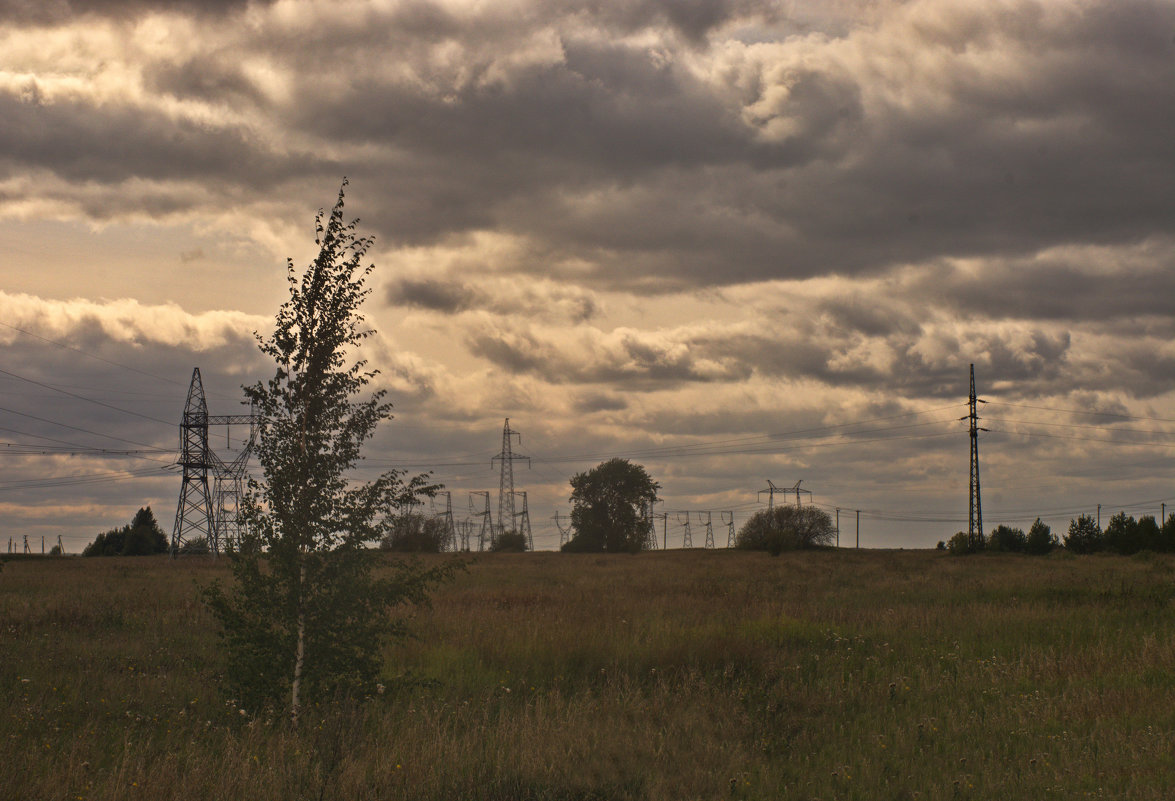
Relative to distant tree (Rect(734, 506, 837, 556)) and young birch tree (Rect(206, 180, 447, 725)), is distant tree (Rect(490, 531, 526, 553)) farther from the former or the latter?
young birch tree (Rect(206, 180, 447, 725))

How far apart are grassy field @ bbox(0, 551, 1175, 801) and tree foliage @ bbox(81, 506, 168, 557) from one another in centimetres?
7821

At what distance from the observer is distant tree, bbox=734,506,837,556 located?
93.9 meters

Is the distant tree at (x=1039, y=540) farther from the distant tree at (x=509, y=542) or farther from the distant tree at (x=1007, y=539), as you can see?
the distant tree at (x=509, y=542)

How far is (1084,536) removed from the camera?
8231 cm

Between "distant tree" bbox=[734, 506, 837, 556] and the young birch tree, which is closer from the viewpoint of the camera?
the young birch tree

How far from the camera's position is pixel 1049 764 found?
31.3 ft

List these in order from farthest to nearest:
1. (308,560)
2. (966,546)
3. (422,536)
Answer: (422,536) → (966,546) → (308,560)

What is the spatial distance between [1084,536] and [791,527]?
28.4 metres

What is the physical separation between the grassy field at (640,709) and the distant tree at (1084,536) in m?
63.0

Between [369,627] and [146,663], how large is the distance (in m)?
6.66

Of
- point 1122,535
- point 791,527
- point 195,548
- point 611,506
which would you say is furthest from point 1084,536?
point 195,548

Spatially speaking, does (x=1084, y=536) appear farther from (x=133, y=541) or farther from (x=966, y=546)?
(x=133, y=541)

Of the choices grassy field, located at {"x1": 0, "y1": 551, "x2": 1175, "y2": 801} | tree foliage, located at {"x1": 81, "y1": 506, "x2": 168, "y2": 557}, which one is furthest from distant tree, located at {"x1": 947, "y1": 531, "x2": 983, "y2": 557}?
tree foliage, located at {"x1": 81, "y1": 506, "x2": 168, "y2": 557}

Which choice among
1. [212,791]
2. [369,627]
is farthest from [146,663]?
[212,791]
